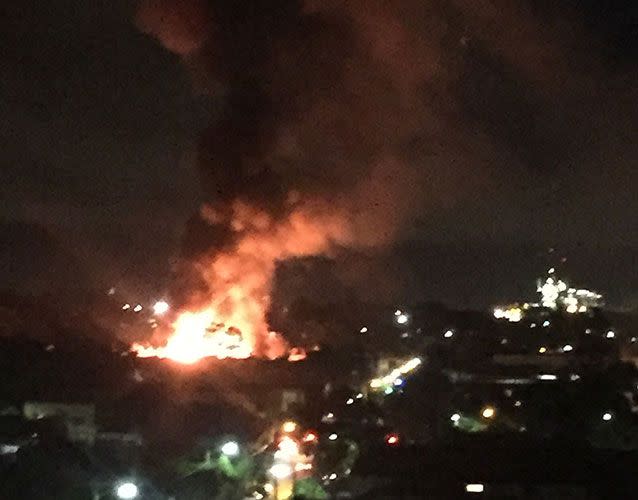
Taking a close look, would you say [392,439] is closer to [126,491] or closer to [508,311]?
[126,491]

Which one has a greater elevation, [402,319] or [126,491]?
[402,319]

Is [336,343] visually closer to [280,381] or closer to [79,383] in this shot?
[280,381]

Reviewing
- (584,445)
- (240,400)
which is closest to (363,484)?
(584,445)

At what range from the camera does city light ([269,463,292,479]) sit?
17453 millimetres

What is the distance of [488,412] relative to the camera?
21688 mm

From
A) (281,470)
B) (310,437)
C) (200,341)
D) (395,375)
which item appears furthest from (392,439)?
(200,341)

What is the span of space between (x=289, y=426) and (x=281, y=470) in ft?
11.5

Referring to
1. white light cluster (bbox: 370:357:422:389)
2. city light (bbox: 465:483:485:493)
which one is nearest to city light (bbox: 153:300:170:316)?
white light cluster (bbox: 370:357:422:389)

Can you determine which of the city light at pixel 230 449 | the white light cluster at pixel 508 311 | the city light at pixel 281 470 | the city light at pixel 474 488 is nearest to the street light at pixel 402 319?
the white light cluster at pixel 508 311

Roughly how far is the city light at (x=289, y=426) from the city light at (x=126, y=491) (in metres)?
5.34

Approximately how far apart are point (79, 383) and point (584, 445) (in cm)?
1300

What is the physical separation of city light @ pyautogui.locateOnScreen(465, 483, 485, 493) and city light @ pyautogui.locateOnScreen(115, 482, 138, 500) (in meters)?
5.03

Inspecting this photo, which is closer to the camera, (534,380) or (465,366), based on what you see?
(534,380)

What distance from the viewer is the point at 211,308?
28.6 metres
